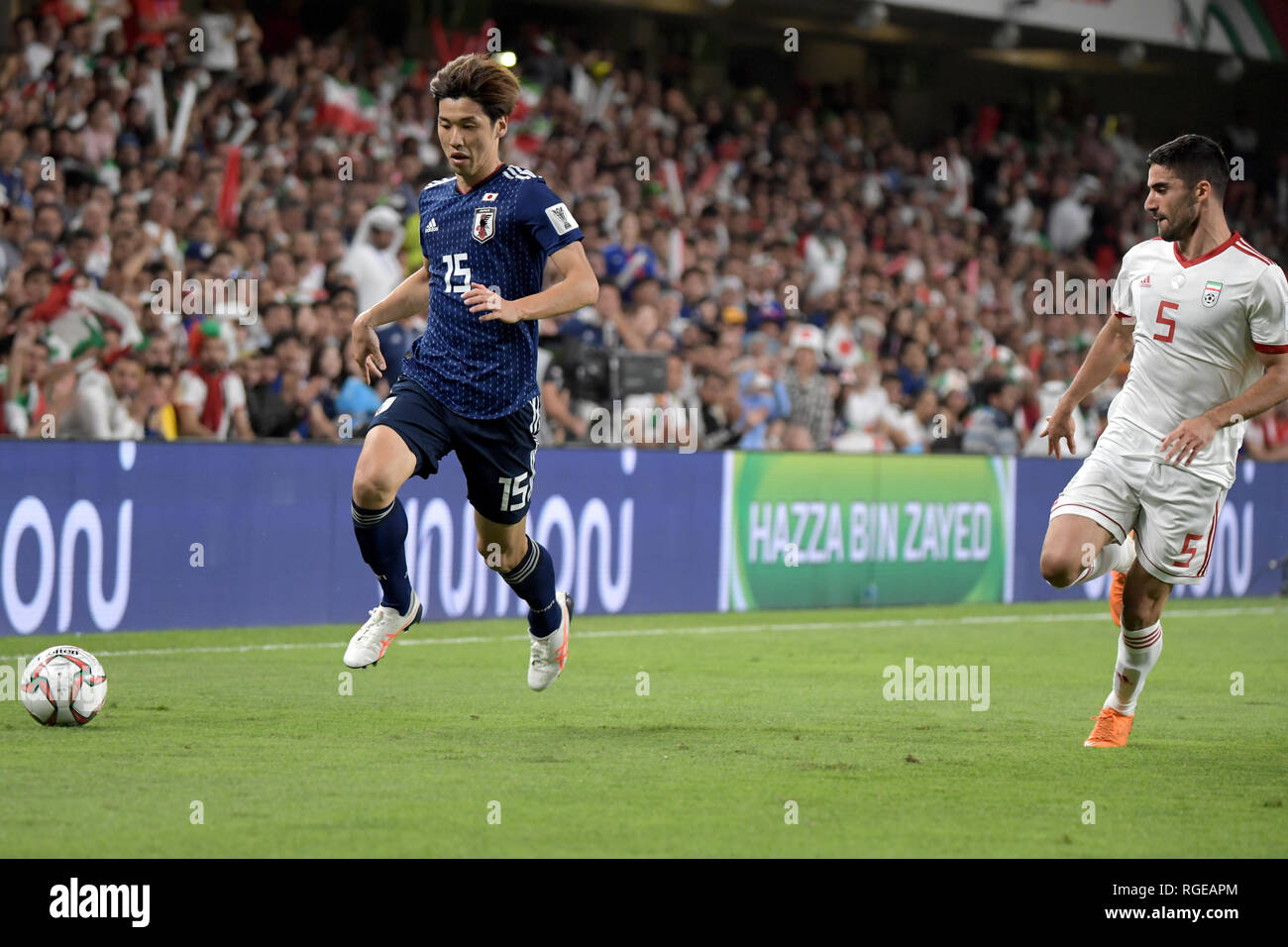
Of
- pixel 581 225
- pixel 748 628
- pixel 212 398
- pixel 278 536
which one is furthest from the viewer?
pixel 581 225

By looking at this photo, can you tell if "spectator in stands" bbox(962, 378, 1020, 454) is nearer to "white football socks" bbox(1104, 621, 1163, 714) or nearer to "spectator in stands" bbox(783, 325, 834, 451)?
"spectator in stands" bbox(783, 325, 834, 451)

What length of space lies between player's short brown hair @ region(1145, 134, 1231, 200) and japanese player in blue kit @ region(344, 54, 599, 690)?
7.40ft

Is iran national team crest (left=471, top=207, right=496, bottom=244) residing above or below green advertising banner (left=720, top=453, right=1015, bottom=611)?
above

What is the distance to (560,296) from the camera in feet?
24.0

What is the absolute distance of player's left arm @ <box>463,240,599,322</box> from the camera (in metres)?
7.00

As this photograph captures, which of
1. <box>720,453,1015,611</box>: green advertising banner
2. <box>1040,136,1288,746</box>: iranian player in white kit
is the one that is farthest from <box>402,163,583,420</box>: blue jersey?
<box>720,453,1015,611</box>: green advertising banner

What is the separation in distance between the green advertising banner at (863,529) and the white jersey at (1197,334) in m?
7.61

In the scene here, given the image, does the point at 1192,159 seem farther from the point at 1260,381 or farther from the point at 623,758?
the point at 623,758

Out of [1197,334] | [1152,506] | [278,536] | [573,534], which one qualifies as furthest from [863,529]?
[1197,334]

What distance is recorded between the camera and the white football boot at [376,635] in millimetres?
7594

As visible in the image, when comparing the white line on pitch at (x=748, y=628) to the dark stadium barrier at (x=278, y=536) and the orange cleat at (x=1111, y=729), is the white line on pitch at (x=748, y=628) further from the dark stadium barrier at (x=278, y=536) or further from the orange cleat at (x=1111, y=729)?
the orange cleat at (x=1111, y=729)

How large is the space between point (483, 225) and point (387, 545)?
4.38 ft
